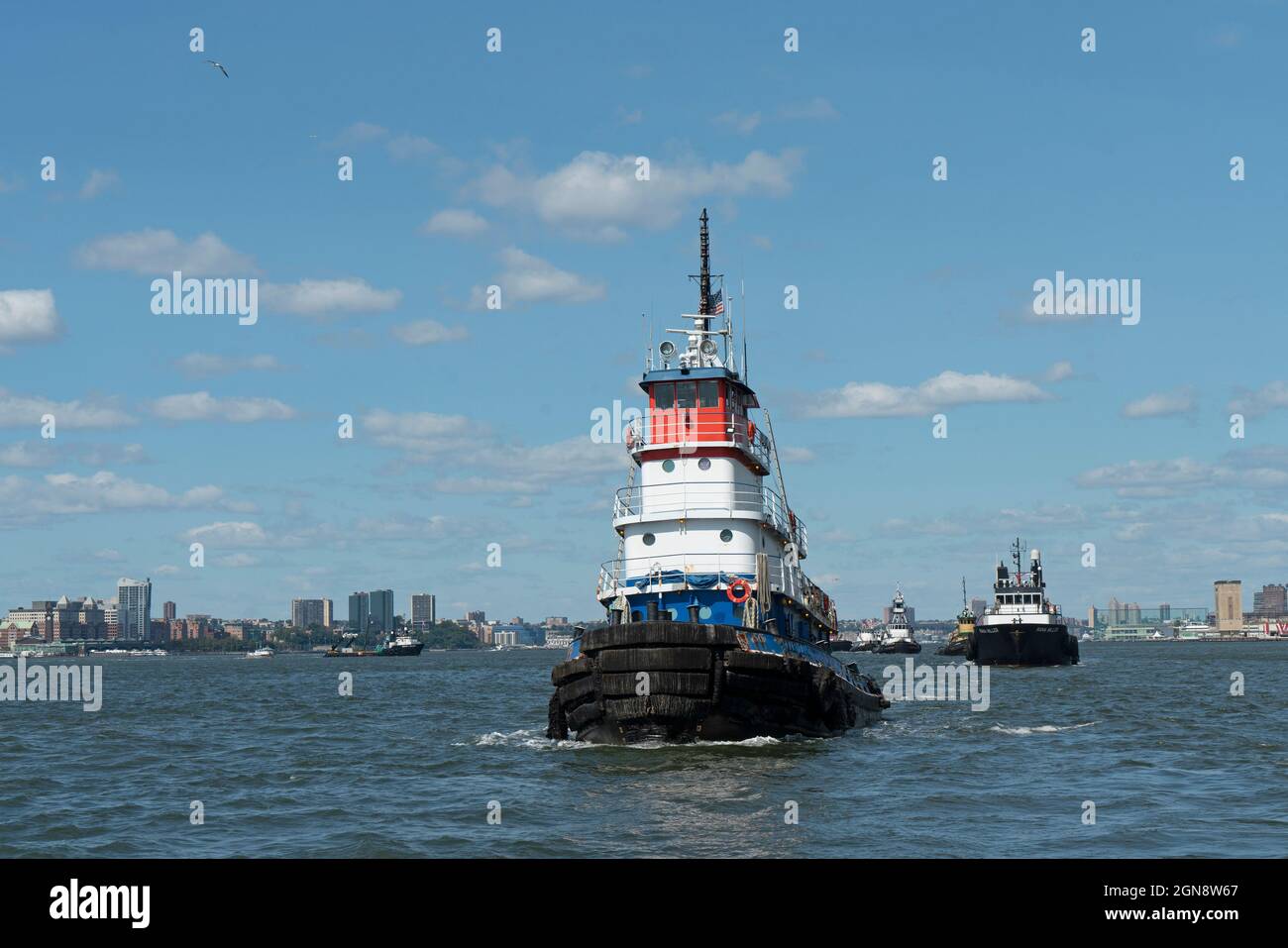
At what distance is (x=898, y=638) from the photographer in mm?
190125

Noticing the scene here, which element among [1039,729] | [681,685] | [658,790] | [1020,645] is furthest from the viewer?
[1020,645]

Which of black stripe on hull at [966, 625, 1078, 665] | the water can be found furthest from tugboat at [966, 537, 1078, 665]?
the water

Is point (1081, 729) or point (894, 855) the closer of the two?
point (894, 855)

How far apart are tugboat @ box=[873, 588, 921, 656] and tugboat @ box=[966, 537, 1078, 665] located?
7552 centimetres

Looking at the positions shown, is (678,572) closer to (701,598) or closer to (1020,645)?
(701,598)

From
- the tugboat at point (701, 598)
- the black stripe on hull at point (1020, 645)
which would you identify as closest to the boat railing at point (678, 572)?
the tugboat at point (701, 598)

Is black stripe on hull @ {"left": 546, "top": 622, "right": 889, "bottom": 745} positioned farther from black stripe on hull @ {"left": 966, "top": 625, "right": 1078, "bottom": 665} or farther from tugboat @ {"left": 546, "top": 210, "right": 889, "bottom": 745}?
black stripe on hull @ {"left": 966, "top": 625, "right": 1078, "bottom": 665}

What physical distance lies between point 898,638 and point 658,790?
557 feet

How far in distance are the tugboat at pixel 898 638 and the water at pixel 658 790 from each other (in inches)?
5301

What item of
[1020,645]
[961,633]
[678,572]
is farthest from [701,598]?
[961,633]

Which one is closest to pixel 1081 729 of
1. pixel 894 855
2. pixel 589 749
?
pixel 589 749
